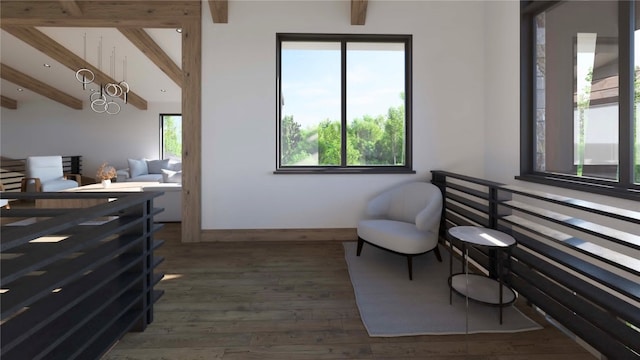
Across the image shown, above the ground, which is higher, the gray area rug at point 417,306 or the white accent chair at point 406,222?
the white accent chair at point 406,222

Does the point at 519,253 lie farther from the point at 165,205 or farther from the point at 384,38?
the point at 165,205

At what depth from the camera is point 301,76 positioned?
13.2 ft

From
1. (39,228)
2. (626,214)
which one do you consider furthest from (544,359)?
(39,228)

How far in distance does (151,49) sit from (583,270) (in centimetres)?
654

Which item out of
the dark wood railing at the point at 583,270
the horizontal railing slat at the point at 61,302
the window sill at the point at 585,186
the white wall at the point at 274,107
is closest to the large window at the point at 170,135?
the white wall at the point at 274,107

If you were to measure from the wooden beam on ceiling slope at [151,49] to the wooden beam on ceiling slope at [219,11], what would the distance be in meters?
1.77

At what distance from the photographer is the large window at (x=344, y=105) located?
3.99 m

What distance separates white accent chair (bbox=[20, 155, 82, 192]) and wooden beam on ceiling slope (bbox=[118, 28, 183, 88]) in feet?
10.0

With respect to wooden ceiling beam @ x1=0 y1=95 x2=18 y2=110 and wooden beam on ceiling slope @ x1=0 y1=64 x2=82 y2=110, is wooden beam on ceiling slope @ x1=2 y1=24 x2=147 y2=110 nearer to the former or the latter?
wooden beam on ceiling slope @ x1=0 y1=64 x2=82 y2=110

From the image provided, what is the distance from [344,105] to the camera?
3998 millimetres

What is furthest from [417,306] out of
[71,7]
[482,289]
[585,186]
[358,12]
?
[71,7]

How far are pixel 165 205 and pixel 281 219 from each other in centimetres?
188

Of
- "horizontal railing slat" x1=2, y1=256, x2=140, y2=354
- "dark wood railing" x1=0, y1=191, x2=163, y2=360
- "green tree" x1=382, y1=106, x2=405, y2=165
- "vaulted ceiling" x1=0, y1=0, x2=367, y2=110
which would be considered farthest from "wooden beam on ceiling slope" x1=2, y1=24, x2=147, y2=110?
"green tree" x1=382, y1=106, x2=405, y2=165

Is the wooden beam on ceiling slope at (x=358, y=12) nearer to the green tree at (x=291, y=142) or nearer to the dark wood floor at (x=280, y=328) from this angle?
the green tree at (x=291, y=142)
